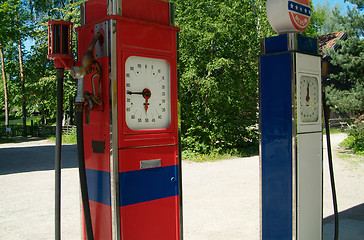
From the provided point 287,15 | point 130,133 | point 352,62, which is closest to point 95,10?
point 130,133

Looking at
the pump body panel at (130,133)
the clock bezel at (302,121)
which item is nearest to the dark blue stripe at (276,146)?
the clock bezel at (302,121)

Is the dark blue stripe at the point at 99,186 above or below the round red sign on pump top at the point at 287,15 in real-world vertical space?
below

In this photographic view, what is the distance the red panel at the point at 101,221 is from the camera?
2801mm

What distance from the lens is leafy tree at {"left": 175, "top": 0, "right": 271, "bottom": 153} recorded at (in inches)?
430

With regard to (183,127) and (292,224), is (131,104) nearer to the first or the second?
(292,224)

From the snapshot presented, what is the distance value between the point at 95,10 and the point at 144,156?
121 centimetres

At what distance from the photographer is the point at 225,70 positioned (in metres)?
11.2

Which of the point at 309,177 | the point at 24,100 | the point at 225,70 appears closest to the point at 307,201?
the point at 309,177

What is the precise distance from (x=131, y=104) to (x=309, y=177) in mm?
1746

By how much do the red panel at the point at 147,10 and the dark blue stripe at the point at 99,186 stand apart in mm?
1228

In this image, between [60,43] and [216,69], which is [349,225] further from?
[216,69]

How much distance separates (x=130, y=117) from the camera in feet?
9.25

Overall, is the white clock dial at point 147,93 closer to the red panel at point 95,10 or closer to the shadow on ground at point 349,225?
the red panel at point 95,10

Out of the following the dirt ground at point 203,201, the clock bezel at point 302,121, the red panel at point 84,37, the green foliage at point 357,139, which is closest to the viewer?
the red panel at point 84,37
